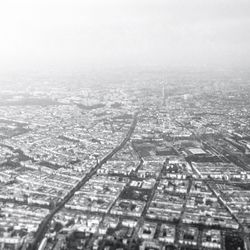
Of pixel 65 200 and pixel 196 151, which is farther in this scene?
pixel 196 151

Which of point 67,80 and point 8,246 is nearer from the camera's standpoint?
point 8,246

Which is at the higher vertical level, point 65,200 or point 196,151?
point 65,200

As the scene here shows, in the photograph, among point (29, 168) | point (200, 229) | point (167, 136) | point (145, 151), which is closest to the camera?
point (200, 229)

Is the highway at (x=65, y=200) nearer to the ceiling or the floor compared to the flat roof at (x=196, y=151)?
nearer to the ceiling

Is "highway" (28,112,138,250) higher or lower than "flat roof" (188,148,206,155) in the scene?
higher

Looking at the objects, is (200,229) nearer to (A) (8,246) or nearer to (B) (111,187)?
(B) (111,187)

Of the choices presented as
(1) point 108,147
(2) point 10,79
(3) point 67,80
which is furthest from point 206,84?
(1) point 108,147

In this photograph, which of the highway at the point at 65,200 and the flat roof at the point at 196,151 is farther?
the flat roof at the point at 196,151

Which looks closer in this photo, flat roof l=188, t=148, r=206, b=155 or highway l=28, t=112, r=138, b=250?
highway l=28, t=112, r=138, b=250

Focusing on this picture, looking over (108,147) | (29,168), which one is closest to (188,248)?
(29,168)

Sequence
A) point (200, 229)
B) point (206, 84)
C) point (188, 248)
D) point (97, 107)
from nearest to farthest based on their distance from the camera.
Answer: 1. point (188, 248)
2. point (200, 229)
3. point (97, 107)
4. point (206, 84)
